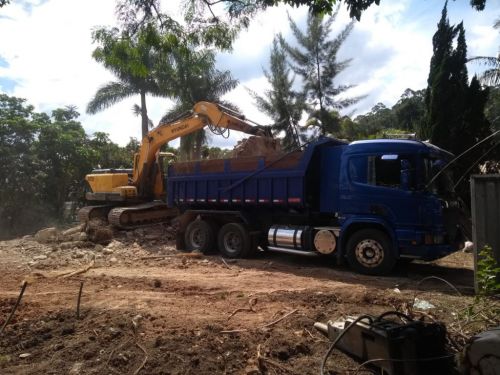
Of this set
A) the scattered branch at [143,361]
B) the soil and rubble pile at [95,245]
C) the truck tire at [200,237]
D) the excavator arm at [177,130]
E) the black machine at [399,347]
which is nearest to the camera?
the black machine at [399,347]

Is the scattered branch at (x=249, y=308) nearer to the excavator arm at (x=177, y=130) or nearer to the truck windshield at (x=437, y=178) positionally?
the truck windshield at (x=437, y=178)

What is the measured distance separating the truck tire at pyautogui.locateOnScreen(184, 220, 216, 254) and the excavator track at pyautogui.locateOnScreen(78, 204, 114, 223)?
540 centimetres

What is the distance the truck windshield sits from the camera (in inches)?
353

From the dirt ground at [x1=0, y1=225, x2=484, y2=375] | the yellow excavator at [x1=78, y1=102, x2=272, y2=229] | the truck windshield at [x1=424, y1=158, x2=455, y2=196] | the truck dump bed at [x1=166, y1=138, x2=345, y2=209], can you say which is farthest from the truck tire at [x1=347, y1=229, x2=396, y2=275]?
the yellow excavator at [x1=78, y1=102, x2=272, y2=229]

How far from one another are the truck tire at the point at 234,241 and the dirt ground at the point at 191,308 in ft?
1.30

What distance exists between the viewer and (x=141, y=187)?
1723 centimetres

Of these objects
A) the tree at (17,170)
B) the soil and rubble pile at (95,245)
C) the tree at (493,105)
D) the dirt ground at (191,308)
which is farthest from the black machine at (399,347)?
the tree at (493,105)

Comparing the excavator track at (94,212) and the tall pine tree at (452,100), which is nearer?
the tall pine tree at (452,100)

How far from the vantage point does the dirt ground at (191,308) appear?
468cm

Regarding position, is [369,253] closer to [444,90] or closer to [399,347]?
[399,347]

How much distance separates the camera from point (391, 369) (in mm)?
4051

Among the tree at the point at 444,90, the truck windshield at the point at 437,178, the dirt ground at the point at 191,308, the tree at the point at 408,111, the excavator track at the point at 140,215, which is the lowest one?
the dirt ground at the point at 191,308

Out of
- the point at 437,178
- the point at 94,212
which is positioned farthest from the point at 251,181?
the point at 94,212

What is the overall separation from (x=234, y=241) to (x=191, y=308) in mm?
5404
